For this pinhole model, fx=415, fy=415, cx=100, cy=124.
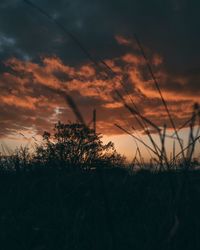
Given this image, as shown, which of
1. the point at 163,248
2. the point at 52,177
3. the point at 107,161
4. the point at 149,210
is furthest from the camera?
the point at 107,161

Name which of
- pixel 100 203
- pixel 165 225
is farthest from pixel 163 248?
pixel 100 203

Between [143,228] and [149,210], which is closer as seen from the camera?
[143,228]

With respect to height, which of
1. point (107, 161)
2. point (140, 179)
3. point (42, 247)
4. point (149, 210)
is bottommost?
point (42, 247)

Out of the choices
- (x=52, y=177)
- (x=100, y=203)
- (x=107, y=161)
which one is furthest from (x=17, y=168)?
(x=100, y=203)

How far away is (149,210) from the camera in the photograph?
11.0 ft

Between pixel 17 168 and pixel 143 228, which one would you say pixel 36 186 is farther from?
pixel 143 228

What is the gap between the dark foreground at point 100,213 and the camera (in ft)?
7.96

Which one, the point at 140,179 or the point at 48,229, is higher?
the point at 140,179

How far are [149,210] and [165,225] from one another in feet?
2.63

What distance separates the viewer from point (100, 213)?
3.31 meters

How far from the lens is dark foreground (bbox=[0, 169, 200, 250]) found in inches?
95.5

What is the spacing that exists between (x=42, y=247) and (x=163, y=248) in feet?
2.76

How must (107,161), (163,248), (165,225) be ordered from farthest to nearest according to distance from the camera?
(107,161) → (165,225) → (163,248)

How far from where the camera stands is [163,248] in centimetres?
223
